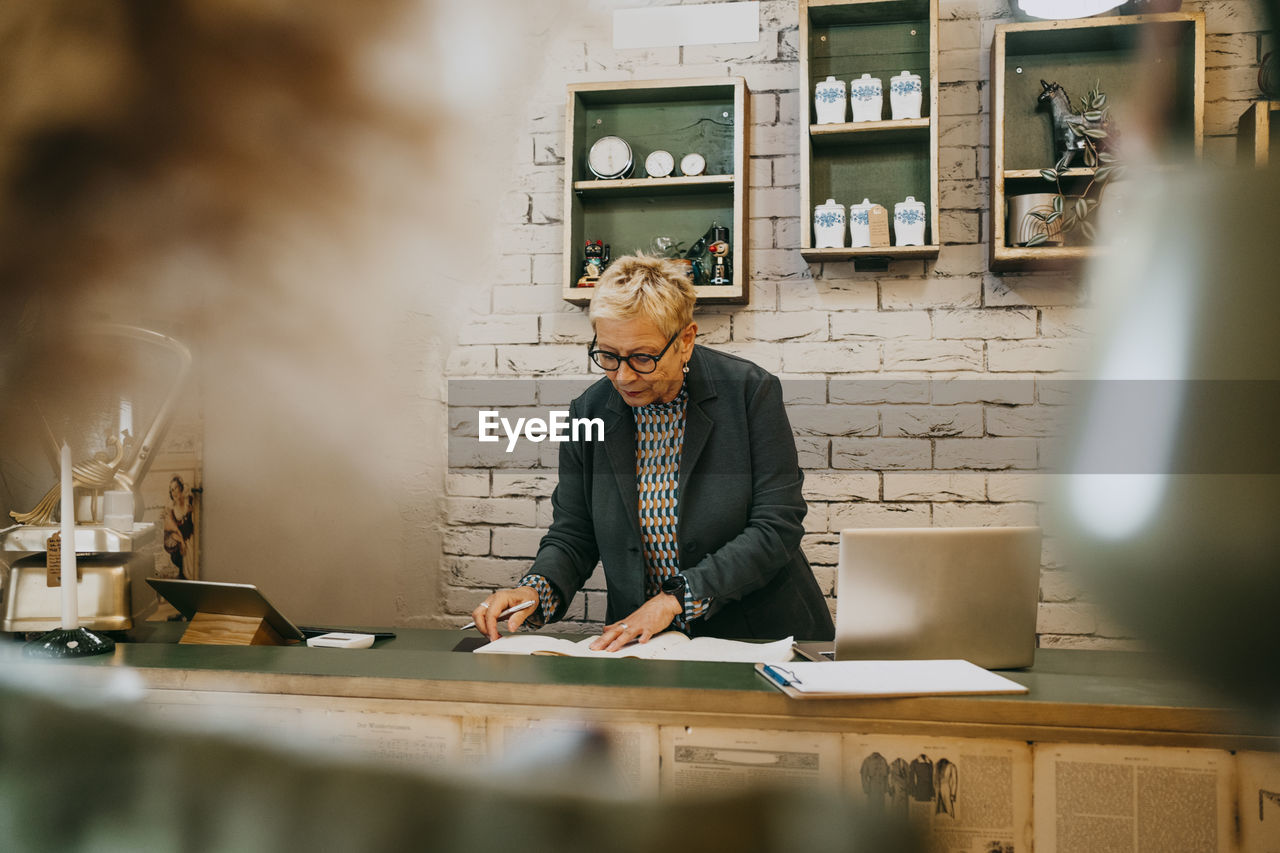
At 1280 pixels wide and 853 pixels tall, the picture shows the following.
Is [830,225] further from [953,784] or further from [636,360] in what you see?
[953,784]

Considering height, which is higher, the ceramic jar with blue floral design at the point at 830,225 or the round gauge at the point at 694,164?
the round gauge at the point at 694,164

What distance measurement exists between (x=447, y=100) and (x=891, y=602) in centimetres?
56

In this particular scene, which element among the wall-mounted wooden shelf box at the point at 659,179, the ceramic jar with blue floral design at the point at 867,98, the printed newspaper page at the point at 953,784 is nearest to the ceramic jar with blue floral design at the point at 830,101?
the ceramic jar with blue floral design at the point at 867,98

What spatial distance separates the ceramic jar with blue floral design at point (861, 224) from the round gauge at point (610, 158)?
1.36 ft

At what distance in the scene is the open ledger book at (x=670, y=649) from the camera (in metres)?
0.79

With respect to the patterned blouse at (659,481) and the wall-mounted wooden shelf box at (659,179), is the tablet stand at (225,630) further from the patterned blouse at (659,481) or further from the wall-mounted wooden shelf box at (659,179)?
the wall-mounted wooden shelf box at (659,179)

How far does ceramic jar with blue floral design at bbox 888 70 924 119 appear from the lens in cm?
134

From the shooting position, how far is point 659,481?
1.13 meters

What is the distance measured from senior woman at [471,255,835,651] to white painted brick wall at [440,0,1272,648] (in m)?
0.33

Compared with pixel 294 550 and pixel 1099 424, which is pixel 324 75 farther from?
pixel 1099 424

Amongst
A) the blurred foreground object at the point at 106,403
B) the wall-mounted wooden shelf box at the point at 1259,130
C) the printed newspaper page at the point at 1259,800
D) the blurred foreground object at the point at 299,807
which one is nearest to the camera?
the blurred foreground object at the point at 299,807

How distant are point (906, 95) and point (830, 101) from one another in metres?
0.13

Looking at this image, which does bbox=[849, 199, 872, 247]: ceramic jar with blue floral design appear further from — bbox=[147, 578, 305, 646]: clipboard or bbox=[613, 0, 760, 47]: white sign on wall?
bbox=[147, 578, 305, 646]: clipboard

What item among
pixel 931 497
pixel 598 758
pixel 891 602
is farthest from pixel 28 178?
pixel 931 497
